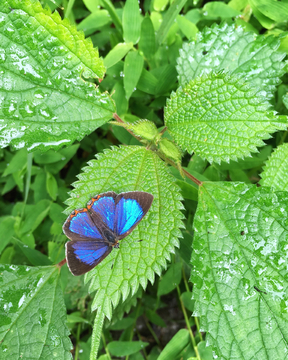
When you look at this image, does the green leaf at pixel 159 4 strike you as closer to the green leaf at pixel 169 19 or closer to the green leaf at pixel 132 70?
the green leaf at pixel 169 19

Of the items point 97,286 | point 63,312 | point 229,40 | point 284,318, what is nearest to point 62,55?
point 229,40

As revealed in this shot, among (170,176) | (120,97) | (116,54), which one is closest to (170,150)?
(170,176)

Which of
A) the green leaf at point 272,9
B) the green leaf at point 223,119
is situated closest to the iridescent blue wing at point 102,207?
the green leaf at point 223,119

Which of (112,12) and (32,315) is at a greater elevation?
(112,12)

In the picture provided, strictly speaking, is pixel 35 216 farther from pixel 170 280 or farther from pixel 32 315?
pixel 170 280

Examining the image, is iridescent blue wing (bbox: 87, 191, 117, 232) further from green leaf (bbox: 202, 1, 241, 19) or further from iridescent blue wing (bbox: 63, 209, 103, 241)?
green leaf (bbox: 202, 1, 241, 19)

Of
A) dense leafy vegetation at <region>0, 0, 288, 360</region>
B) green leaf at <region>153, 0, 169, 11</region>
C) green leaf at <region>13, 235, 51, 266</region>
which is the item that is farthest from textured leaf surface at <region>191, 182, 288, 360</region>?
green leaf at <region>153, 0, 169, 11</region>
